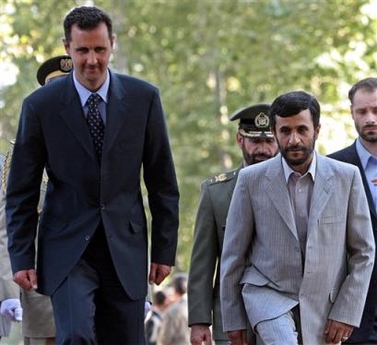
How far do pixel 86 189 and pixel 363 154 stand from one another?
7.44 ft

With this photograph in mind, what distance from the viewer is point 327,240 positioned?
8570mm

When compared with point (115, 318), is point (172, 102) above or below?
above

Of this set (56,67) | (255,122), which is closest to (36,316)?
(56,67)

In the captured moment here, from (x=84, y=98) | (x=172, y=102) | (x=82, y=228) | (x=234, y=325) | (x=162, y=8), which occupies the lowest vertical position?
(x=234, y=325)

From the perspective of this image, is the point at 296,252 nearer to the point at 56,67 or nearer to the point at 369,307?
the point at 369,307

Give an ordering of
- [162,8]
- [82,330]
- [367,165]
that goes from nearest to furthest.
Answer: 1. [82,330]
2. [367,165]
3. [162,8]

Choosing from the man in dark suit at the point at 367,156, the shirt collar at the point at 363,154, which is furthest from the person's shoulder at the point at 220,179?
the shirt collar at the point at 363,154

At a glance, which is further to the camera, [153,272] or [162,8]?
[162,8]

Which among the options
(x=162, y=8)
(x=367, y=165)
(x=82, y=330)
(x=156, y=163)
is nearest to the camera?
(x=82, y=330)

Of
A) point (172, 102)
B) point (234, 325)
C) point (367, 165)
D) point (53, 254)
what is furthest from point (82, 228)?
point (172, 102)

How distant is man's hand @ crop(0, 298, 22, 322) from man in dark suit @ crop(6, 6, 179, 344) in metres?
1.25

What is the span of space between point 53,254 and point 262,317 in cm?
123

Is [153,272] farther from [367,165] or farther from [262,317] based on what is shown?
[367,165]

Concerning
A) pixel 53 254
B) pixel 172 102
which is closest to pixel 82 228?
pixel 53 254
